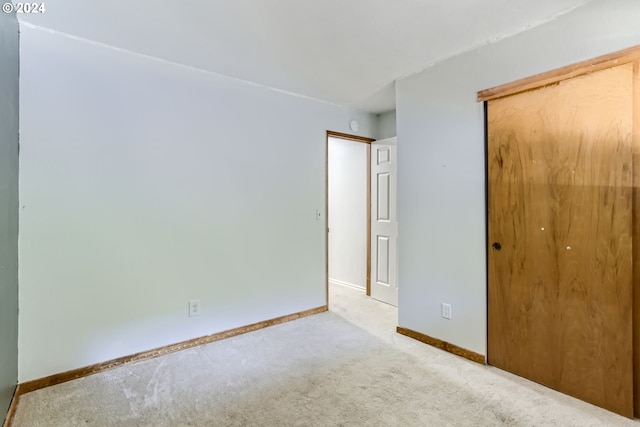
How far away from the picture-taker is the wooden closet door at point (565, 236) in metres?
1.74

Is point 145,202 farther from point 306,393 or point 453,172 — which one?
point 453,172

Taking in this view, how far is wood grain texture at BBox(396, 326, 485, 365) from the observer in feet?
7.69

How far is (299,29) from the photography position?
2039mm

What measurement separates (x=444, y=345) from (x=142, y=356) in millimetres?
2333

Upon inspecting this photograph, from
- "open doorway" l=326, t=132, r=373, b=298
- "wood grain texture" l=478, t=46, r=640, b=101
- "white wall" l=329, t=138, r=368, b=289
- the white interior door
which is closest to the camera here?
"wood grain texture" l=478, t=46, r=640, b=101

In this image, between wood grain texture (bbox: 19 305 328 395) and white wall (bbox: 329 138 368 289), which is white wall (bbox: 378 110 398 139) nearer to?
white wall (bbox: 329 138 368 289)

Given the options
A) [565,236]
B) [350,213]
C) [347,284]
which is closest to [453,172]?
[565,236]

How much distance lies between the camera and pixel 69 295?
83.2 inches

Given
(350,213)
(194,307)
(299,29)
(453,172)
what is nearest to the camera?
(299,29)

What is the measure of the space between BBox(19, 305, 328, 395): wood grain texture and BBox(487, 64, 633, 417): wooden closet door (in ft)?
6.21

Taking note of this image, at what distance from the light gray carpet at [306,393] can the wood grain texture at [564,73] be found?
193 centimetres

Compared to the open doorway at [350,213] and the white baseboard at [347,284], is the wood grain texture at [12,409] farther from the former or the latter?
the white baseboard at [347,284]

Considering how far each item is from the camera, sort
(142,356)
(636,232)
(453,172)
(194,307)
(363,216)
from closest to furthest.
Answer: (636,232) < (142,356) < (453,172) < (194,307) < (363,216)

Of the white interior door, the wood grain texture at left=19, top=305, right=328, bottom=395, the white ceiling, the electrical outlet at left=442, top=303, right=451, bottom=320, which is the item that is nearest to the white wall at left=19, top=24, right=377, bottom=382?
the wood grain texture at left=19, top=305, right=328, bottom=395
